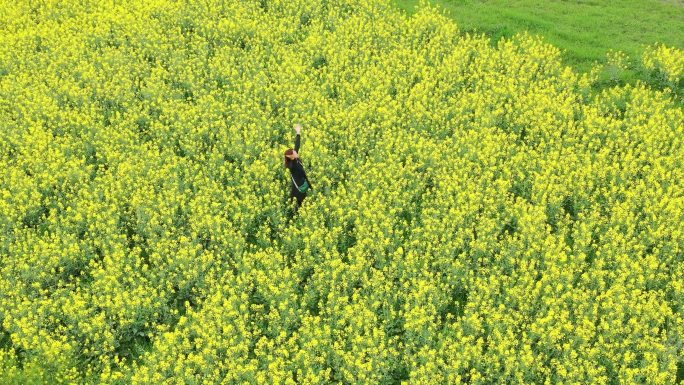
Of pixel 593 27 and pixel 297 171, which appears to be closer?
pixel 297 171

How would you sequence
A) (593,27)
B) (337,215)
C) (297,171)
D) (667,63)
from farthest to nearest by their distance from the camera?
(593,27)
(667,63)
(337,215)
(297,171)

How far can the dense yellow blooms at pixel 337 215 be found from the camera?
992 cm

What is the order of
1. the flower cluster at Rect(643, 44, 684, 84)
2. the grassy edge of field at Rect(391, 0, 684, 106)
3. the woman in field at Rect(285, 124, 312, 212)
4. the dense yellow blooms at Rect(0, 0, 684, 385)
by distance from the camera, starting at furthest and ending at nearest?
1. the grassy edge of field at Rect(391, 0, 684, 106)
2. the flower cluster at Rect(643, 44, 684, 84)
3. the woman in field at Rect(285, 124, 312, 212)
4. the dense yellow blooms at Rect(0, 0, 684, 385)

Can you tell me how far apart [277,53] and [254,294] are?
963 cm

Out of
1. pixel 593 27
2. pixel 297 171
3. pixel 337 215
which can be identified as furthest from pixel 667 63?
pixel 297 171

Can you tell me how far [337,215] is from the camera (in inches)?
496

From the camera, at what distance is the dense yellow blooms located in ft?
32.6

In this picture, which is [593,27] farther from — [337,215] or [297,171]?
[297,171]

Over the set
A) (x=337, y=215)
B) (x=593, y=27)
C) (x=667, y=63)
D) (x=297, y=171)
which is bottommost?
(x=337, y=215)

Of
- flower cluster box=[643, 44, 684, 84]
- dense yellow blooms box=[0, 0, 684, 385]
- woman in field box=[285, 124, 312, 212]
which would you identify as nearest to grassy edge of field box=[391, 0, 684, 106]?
flower cluster box=[643, 44, 684, 84]

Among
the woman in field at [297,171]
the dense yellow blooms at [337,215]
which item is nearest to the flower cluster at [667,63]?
the dense yellow blooms at [337,215]

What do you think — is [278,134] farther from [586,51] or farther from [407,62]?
[586,51]

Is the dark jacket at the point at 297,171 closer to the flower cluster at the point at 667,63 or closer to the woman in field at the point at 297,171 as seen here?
the woman in field at the point at 297,171

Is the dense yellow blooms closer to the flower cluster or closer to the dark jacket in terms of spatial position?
the flower cluster
